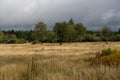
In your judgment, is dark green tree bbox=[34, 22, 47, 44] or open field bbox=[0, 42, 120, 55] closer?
open field bbox=[0, 42, 120, 55]

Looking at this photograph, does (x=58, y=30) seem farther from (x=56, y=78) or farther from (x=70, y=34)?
(x=56, y=78)

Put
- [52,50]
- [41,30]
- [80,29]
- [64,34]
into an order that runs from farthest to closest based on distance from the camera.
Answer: [80,29] < [41,30] < [64,34] < [52,50]

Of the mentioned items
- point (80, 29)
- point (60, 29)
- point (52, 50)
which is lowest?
point (52, 50)

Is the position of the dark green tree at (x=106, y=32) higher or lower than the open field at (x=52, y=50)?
higher

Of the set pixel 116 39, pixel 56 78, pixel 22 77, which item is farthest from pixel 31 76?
pixel 116 39

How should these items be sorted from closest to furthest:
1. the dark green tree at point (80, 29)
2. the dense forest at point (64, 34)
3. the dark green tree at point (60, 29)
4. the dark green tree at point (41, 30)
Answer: the dark green tree at point (60, 29), the dense forest at point (64, 34), the dark green tree at point (41, 30), the dark green tree at point (80, 29)

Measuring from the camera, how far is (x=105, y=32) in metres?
134

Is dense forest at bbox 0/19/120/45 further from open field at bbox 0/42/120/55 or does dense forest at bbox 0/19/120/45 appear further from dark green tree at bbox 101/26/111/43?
open field at bbox 0/42/120/55

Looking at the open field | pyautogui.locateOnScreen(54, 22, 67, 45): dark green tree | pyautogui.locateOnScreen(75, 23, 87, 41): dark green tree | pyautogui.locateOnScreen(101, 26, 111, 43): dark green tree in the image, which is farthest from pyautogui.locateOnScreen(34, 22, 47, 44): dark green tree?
the open field

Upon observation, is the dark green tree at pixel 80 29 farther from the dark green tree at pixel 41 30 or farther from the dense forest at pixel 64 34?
the dark green tree at pixel 41 30

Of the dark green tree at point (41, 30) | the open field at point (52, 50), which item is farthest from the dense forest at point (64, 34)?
the open field at point (52, 50)

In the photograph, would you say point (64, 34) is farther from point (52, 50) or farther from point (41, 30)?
point (52, 50)

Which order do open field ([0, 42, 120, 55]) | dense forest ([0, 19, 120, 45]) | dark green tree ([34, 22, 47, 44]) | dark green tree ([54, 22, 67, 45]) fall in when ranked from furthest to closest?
dark green tree ([34, 22, 47, 44])
dense forest ([0, 19, 120, 45])
dark green tree ([54, 22, 67, 45])
open field ([0, 42, 120, 55])

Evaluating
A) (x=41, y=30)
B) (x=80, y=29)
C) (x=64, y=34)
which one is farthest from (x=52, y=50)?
(x=80, y=29)
